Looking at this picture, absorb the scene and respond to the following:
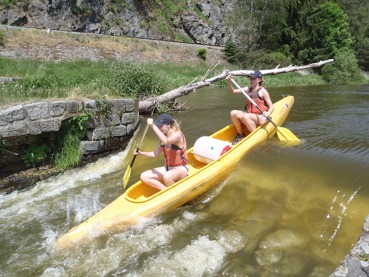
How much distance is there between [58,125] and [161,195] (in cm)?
281

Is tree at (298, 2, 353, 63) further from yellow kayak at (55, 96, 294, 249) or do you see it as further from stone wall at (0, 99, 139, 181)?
yellow kayak at (55, 96, 294, 249)

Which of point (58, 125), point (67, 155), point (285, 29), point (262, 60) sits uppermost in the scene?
point (285, 29)

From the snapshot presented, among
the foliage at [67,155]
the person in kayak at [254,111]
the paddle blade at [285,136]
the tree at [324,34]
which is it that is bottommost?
the foliage at [67,155]

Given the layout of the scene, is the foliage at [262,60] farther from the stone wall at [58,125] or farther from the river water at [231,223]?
the river water at [231,223]

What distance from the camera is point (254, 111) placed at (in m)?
7.20

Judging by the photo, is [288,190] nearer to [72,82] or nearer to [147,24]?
[72,82]

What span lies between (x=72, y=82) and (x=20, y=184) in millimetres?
3714

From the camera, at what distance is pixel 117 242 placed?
14.4 feet

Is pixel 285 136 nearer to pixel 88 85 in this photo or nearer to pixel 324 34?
pixel 88 85

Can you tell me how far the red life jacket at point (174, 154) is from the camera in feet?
16.5

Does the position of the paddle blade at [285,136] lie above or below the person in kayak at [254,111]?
below

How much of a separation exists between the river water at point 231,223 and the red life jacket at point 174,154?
66 cm

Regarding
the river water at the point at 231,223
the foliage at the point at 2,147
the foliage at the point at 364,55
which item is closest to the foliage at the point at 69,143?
the river water at the point at 231,223

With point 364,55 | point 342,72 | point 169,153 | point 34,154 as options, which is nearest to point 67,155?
point 34,154
